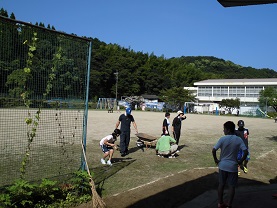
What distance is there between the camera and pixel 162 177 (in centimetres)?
779

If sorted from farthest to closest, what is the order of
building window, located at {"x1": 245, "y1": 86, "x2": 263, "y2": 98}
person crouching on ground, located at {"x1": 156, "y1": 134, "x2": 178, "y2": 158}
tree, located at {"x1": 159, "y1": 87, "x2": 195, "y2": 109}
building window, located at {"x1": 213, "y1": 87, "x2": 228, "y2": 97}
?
building window, located at {"x1": 213, "y1": 87, "x2": 228, "y2": 97} < building window, located at {"x1": 245, "y1": 86, "x2": 263, "y2": 98} < tree, located at {"x1": 159, "y1": 87, "x2": 195, "y2": 109} < person crouching on ground, located at {"x1": 156, "y1": 134, "x2": 178, "y2": 158}

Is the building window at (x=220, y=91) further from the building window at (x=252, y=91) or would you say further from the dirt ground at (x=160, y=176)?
the dirt ground at (x=160, y=176)

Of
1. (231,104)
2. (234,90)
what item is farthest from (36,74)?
(234,90)

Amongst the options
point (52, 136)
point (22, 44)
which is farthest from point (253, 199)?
point (52, 136)

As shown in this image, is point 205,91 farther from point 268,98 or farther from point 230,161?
point 230,161

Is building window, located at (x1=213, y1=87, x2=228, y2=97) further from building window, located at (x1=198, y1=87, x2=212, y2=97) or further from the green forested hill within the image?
the green forested hill

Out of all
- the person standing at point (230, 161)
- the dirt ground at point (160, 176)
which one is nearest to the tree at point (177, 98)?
the dirt ground at point (160, 176)

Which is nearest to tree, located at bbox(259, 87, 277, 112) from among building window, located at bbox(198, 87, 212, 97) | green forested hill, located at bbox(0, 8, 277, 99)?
building window, located at bbox(198, 87, 212, 97)

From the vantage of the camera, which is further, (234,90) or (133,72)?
(133,72)

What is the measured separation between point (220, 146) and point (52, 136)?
972 cm

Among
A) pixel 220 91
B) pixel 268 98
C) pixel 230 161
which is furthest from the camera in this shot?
pixel 220 91

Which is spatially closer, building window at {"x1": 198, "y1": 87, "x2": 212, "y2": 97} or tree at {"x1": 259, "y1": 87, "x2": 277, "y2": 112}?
tree at {"x1": 259, "y1": 87, "x2": 277, "y2": 112}

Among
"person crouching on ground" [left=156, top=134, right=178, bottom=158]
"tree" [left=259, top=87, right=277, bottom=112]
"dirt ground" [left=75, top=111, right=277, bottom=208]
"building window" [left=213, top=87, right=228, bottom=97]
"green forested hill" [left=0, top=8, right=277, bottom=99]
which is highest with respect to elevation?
"green forested hill" [left=0, top=8, right=277, bottom=99]

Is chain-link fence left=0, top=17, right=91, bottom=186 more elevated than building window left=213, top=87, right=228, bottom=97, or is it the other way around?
building window left=213, top=87, right=228, bottom=97
